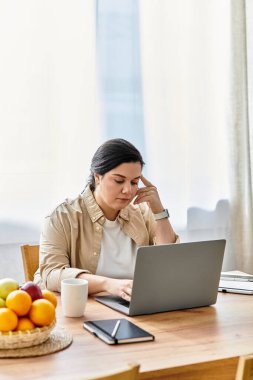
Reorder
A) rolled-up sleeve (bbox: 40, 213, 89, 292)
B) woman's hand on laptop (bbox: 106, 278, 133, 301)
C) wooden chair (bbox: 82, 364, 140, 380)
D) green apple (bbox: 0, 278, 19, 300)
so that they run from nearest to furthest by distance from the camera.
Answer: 1. wooden chair (bbox: 82, 364, 140, 380)
2. green apple (bbox: 0, 278, 19, 300)
3. woman's hand on laptop (bbox: 106, 278, 133, 301)
4. rolled-up sleeve (bbox: 40, 213, 89, 292)

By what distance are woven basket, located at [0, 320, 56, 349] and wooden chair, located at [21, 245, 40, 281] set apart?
2.96 feet

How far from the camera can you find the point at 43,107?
3.14m

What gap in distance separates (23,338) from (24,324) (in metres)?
0.04

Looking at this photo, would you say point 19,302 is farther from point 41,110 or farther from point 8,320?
point 41,110

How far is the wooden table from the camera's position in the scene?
1487mm

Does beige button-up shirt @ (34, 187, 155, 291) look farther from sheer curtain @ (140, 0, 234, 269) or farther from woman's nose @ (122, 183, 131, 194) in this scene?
sheer curtain @ (140, 0, 234, 269)

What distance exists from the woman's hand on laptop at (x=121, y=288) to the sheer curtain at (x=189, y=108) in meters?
1.45

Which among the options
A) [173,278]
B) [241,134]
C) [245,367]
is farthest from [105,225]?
[241,134]

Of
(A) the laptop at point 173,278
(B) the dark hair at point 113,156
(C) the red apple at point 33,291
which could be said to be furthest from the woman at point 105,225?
(C) the red apple at point 33,291

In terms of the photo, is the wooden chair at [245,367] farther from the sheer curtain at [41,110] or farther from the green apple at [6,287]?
the sheer curtain at [41,110]

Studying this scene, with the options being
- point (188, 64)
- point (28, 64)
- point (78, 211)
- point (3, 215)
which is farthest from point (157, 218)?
point (188, 64)

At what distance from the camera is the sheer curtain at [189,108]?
3.49 metres

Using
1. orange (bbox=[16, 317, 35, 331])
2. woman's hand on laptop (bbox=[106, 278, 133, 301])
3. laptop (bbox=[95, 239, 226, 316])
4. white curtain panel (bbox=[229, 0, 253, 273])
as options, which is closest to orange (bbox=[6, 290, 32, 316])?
orange (bbox=[16, 317, 35, 331])

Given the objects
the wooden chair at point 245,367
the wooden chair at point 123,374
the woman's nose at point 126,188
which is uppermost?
the woman's nose at point 126,188
